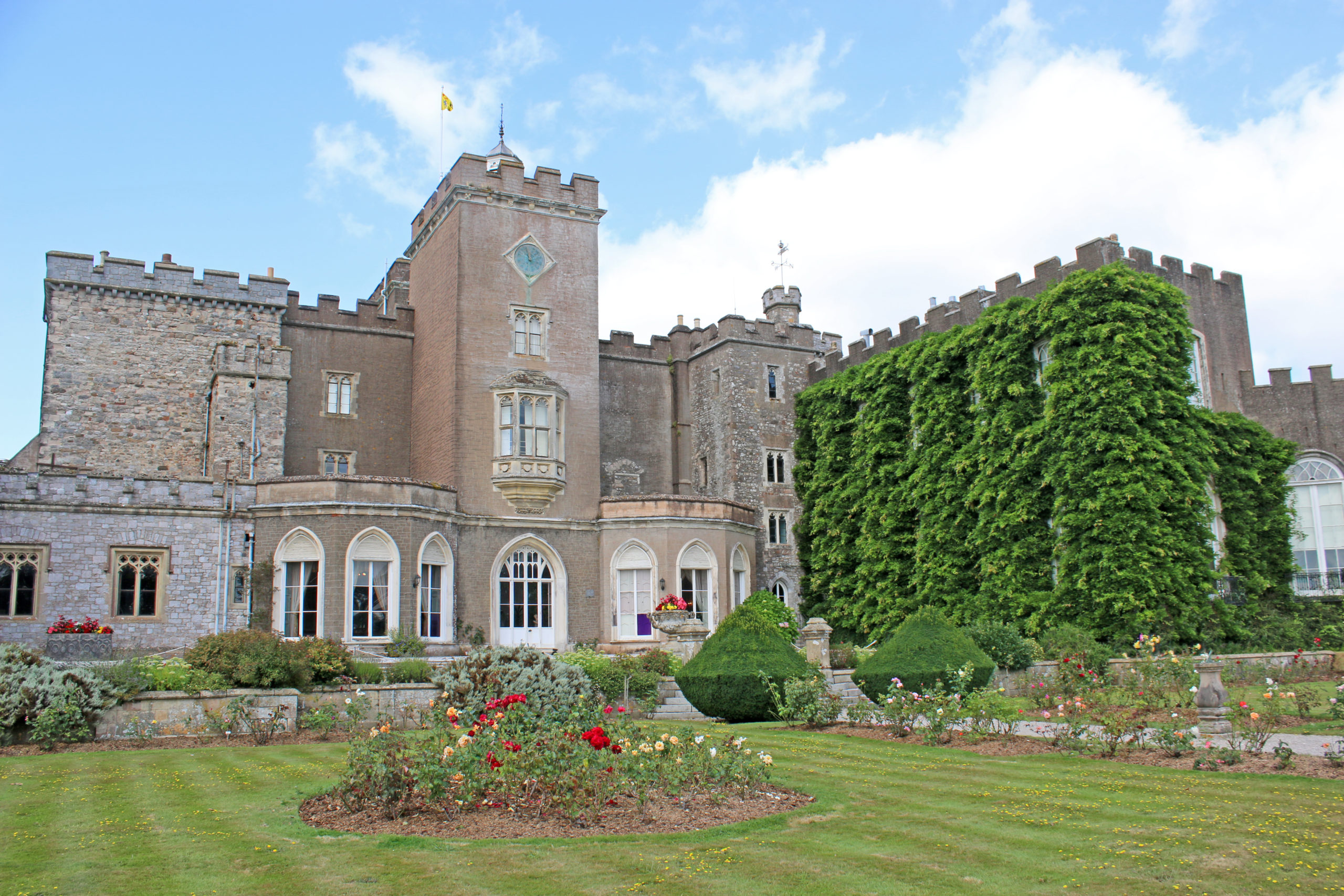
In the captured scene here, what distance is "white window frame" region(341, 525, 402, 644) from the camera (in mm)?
24328

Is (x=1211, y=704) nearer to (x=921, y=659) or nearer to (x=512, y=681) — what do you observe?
(x=921, y=659)

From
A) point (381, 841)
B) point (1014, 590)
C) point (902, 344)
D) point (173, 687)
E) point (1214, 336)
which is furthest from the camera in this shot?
point (902, 344)

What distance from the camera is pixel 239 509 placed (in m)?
24.8

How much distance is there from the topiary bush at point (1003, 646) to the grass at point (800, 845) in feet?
36.5

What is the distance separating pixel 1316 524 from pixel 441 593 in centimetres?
2359

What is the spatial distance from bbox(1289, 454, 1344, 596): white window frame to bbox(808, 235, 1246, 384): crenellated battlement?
4.44m

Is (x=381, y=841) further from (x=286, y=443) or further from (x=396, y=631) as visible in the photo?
(x=286, y=443)

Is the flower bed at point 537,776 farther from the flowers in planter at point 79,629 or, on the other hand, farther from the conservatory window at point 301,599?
the conservatory window at point 301,599

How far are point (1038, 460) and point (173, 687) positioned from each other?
20.4 metres

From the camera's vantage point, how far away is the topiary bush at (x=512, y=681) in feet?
43.4

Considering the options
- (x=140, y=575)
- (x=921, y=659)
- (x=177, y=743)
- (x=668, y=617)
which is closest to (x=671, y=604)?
(x=668, y=617)

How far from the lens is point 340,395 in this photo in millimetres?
31156

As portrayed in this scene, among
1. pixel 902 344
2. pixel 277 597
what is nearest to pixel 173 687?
pixel 277 597

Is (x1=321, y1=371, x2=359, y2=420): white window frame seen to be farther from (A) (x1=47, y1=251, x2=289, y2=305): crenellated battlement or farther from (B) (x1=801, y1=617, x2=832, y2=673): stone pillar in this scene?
(B) (x1=801, y1=617, x2=832, y2=673): stone pillar
